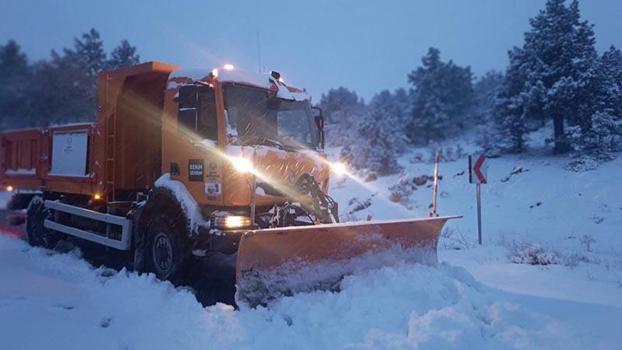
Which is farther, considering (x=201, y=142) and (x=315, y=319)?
(x=201, y=142)

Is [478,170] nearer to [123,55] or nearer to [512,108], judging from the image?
[512,108]

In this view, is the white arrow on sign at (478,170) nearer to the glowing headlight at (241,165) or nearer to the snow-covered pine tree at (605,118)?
the glowing headlight at (241,165)

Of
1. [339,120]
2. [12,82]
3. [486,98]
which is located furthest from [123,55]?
[486,98]

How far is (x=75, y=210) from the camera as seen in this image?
8.95 m

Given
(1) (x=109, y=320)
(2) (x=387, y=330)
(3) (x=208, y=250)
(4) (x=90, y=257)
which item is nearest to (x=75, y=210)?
(4) (x=90, y=257)

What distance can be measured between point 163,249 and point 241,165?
6.04ft

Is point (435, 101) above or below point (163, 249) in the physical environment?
above

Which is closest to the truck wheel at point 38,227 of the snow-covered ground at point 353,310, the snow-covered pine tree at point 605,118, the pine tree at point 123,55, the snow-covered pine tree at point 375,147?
the snow-covered ground at point 353,310

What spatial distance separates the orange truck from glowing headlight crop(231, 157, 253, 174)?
0.01 meters

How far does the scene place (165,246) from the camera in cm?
708

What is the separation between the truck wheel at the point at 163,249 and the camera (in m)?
6.77

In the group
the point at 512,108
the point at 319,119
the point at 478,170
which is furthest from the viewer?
the point at 512,108

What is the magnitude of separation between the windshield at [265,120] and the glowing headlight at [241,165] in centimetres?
27

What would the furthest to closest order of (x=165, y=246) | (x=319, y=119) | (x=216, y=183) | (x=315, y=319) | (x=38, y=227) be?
1. (x=38, y=227)
2. (x=319, y=119)
3. (x=165, y=246)
4. (x=216, y=183)
5. (x=315, y=319)
